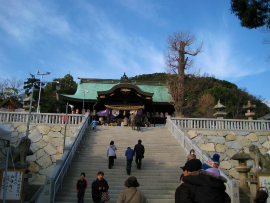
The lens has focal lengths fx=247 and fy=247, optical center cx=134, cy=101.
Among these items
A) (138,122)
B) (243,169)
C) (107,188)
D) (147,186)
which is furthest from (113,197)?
(138,122)

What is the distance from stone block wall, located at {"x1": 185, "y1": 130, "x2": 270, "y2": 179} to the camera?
596 inches

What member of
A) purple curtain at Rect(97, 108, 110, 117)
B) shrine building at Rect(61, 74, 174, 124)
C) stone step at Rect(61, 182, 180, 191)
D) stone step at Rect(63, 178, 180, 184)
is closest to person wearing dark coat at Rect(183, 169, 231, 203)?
stone step at Rect(61, 182, 180, 191)

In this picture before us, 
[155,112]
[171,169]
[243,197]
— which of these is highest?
[155,112]

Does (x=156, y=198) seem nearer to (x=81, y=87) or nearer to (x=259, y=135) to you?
(x=259, y=135)

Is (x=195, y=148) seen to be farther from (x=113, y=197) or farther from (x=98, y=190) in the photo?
(x=98, y=190)

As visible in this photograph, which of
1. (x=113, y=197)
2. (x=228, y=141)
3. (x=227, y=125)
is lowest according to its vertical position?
(x=113, y=197)

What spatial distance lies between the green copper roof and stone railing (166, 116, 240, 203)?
9.24 metres

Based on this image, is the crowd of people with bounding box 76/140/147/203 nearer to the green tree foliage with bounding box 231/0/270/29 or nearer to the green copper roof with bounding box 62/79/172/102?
the green tree foliage with bounding box 231/0/270/29

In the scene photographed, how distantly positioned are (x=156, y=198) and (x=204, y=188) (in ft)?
18.4

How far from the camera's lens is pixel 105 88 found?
94.3ft

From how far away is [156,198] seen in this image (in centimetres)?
835

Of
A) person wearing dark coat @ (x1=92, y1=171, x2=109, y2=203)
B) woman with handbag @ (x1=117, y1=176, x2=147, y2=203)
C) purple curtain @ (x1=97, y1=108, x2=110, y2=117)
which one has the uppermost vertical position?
purple curtain @ (x1=97, y1=108, x2=110, y2=117)

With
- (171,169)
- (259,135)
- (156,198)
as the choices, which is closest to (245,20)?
(259,135)

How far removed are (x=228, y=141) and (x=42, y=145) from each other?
11280mm
